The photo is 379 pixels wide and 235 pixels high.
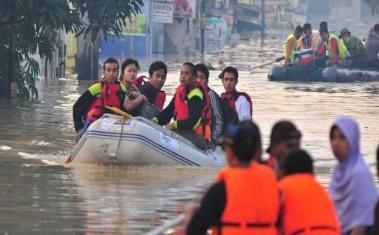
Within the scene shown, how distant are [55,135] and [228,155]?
15.7 m

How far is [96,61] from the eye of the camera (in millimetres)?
40688

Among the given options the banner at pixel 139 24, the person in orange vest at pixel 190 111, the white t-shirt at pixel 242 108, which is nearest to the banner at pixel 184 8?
the banner at pixel 139 24

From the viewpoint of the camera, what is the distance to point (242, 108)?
16156 millimetres

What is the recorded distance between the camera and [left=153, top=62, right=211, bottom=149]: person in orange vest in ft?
55.5

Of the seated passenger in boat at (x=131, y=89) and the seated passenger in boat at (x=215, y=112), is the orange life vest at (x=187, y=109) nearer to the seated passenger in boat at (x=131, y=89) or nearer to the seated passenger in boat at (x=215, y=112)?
the seated passenger in boat at (x=215, y=112)

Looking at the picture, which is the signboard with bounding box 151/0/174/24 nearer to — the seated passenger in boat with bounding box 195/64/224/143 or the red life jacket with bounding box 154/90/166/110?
the red life jacket with bounding box 154/90/166/110

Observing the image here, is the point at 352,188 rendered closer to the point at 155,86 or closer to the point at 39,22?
the point at 155,86

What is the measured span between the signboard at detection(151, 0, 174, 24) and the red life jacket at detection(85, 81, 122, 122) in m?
Result: 48.2

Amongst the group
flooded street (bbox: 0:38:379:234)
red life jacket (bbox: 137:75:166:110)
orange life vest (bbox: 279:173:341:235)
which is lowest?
flooded street (bbox: 0:38:379:234)

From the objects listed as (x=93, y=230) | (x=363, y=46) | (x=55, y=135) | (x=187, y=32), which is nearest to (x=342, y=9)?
(x=187, y=32)

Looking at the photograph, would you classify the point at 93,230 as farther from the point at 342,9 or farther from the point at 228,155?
the point at 342,9

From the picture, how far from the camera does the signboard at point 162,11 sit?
216ft

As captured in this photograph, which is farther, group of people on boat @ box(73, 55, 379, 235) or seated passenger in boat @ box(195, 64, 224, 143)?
seated passenger in boat @ box(195, 64, 224, 143)

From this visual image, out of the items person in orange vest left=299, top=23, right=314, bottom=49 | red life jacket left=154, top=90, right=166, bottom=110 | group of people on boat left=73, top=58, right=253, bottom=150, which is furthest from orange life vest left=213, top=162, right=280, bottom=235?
person in orange vest left=299, top=23, right=314, bottom=49
